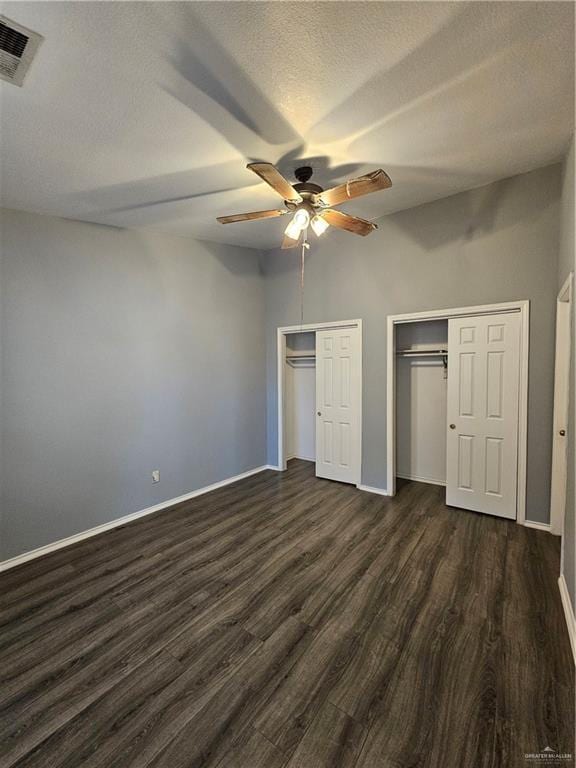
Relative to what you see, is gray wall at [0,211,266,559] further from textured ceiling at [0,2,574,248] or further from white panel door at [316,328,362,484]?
white panel door at [316,328,362,484]

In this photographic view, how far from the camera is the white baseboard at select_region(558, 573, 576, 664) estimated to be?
173 centimetres

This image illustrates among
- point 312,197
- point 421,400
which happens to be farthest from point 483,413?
point 312,197

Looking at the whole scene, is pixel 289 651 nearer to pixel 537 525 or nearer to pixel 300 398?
pixel 537 525

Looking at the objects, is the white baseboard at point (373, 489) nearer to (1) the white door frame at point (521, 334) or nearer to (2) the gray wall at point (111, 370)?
(1) the white door frame at point (521, 334)

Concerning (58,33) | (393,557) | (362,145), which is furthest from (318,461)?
(58,33)

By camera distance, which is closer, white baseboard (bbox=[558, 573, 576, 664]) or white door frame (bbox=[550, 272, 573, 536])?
white baseboard (bbox=[558, 573, 576, 664])

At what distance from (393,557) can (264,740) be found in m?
1.58

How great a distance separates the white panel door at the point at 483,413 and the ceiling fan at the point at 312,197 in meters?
1.62

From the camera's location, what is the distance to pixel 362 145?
7.31 feet

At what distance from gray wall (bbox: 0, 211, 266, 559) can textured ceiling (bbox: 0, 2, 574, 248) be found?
60 centimetres

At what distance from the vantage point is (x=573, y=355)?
1.91 meters

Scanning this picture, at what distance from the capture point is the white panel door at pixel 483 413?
3.06 meters

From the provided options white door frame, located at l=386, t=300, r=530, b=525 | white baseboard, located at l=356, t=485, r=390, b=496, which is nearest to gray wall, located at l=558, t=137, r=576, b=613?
white door frame, located at l=386, t=300, r=530, b=525

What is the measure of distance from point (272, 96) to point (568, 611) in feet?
11.1
